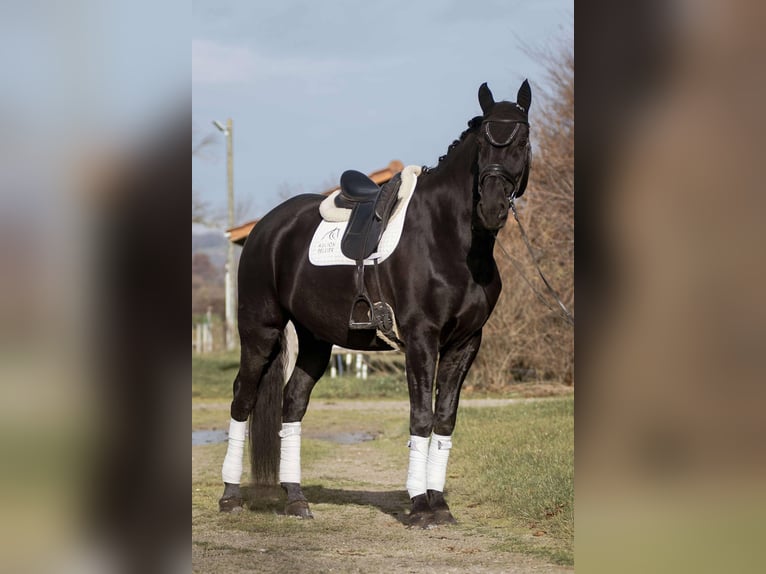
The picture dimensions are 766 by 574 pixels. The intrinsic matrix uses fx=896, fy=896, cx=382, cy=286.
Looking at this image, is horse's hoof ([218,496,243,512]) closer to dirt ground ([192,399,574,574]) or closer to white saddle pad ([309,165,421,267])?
dirt ground ([192,399,574,574])

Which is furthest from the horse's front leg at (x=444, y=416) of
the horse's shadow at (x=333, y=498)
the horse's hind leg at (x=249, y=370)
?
the horse's hind leg at (x=249, y=370)

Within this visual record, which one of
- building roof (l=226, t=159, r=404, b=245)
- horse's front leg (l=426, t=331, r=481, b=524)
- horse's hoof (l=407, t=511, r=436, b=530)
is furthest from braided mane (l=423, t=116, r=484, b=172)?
building roof (l=226, t=159, r=404, b=245)

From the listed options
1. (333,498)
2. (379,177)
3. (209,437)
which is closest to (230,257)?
(379,177)

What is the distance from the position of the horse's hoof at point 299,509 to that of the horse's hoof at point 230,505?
0.41m

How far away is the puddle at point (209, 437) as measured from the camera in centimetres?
1134

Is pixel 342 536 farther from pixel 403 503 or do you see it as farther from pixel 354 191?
pixel 354 191

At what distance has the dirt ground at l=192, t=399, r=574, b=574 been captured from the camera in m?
4.77
